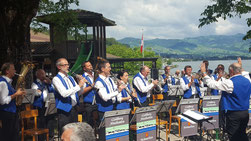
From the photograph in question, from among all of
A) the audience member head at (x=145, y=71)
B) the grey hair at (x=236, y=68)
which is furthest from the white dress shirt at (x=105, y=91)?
the grey hair at (x=236, y=68)

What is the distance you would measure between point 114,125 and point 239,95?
3061mm

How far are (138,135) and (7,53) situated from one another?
4.67m

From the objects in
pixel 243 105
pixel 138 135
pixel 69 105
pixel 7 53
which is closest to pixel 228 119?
pixel 243 105

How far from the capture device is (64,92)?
5652 millimetres

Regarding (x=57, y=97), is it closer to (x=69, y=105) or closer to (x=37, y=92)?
(x=69, y=105)

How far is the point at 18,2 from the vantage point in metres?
7.95

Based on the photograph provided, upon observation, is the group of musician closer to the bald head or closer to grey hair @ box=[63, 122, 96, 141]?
the bald head

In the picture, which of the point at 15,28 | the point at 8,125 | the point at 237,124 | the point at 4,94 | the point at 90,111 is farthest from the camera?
the point at 15,28

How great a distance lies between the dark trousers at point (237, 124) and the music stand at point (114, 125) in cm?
260

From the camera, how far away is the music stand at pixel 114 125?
17.9 feet

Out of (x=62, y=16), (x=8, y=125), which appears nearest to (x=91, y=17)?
(x=62, y=16)

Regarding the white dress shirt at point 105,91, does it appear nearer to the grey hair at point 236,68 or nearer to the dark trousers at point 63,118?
the dark trousers at point 63,118

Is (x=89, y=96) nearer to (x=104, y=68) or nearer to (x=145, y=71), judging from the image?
(x=104, y=68)

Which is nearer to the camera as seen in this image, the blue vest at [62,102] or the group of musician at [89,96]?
the group of musician at [89,96]
